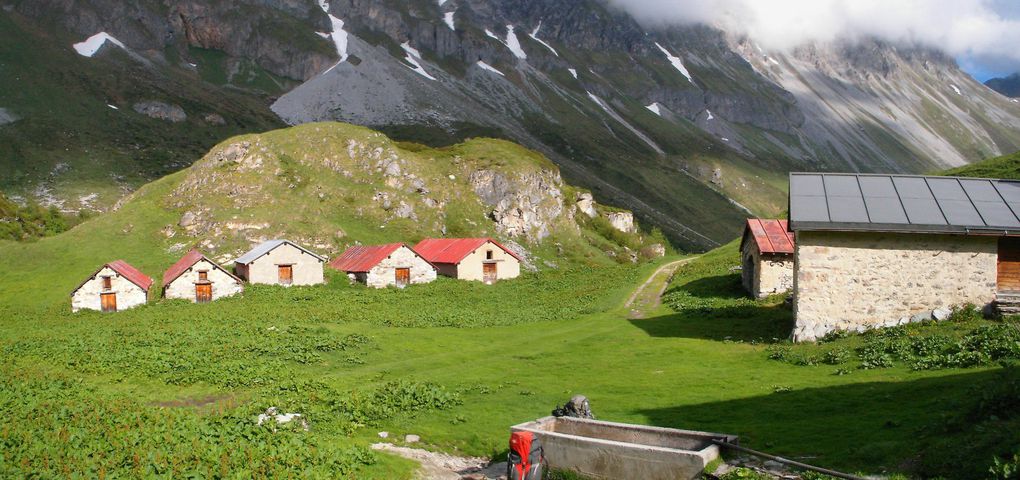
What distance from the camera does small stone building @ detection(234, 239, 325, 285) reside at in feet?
224

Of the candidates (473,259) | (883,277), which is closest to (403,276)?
(473,259)

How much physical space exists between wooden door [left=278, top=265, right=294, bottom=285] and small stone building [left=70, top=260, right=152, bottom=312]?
42.8ft

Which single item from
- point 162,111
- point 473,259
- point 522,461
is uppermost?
point 162,111

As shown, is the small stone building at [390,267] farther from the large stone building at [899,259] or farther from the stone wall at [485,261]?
the large stone building at [899,259]

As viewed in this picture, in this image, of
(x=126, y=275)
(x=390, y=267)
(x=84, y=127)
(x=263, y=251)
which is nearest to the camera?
(x=126, y=275)

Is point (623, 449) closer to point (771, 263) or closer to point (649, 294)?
point (771, 263)

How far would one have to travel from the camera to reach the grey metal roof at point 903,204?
28.6 m

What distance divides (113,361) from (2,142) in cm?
13286

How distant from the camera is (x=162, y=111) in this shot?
178 meters

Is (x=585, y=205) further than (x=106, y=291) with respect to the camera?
Yes

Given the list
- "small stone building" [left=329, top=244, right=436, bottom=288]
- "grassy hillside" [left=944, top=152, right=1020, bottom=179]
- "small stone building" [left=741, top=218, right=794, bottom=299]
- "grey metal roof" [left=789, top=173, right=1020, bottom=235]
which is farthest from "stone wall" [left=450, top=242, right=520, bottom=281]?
"grey metal roof" [left=789, top=173, right=1020, bottom=235]

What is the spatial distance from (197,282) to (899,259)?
53.4 meters

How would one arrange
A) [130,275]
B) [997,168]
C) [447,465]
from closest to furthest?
1. [447,465]
2. [130,275]
3. [997,168]

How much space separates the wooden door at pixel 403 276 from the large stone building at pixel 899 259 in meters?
45.8
